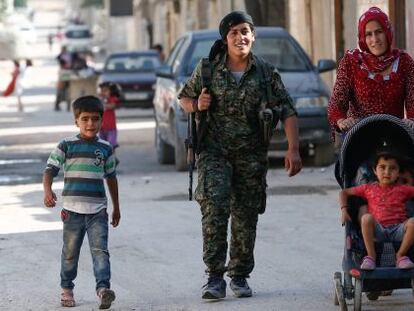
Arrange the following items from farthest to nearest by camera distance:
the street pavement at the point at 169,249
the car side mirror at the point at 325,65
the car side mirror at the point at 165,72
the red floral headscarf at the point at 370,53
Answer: the car side mirror at the point at 165,72 < the car side mirror at the point at 325,65 < the street pavement at the point at 169,249 < the red floral headscarf at the point at 370,53

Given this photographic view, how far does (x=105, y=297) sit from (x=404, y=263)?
6.28 feet

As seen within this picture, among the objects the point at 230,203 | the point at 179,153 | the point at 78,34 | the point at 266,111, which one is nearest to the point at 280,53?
the point at 179,153

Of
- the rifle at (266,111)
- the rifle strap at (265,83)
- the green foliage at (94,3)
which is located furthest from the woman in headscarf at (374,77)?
the green foliage at (94,3)

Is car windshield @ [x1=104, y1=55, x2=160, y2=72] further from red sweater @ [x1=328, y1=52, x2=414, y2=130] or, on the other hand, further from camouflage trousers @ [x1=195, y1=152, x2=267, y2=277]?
red sweater @ [x1=328, y1=52, x2=414, y2=130]

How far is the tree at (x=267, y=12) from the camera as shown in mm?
28094

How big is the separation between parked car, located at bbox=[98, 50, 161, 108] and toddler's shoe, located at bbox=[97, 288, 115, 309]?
2818cm

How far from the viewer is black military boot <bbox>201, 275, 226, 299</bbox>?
972 cm

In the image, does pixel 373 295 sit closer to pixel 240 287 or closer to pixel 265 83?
pixel 240 287

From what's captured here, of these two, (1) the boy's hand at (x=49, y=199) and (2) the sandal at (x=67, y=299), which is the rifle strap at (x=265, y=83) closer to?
(1) the boy's hand at (x=49, y=199)

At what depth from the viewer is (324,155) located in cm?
2027

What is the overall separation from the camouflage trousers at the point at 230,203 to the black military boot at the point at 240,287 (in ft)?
0.12

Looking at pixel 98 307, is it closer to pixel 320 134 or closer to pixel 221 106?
pixel 221 106

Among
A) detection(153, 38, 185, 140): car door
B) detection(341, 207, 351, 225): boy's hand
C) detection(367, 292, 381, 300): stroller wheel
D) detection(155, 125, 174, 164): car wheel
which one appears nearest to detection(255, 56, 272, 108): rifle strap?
detection(341, 207, 351, 225): boy's hand

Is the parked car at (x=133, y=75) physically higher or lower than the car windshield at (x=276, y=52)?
lower
